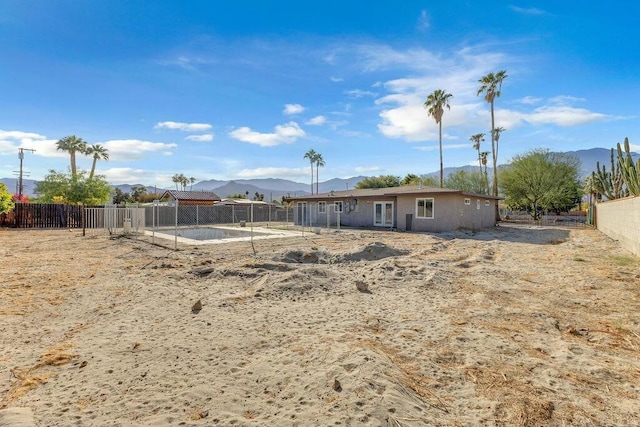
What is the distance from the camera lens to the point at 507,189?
3775 cm

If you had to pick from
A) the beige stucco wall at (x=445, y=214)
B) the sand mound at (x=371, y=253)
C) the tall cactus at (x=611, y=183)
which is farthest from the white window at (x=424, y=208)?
the tall cactus at (x=611, y=183)

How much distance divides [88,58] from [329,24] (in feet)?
32.7

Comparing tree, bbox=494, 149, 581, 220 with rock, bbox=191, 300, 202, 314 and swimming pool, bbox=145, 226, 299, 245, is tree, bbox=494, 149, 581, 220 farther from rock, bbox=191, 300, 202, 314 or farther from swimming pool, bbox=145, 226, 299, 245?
rock, bbox=191, 300, 202, 314

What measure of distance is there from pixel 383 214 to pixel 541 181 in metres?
20.3

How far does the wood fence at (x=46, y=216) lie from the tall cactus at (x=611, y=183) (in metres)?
39.5

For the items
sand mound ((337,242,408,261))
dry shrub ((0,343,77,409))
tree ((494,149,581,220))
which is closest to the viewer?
dry shrub ((0,343,77,409))

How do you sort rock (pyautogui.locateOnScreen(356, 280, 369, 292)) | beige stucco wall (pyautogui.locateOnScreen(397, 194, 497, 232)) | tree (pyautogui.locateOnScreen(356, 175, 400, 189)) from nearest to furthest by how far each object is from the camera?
rock (pyautogui.locateOnScreen(356, 280, 369, 292)) < beige stucco wall (pyautogui.locateOnScreen(397, 194, 497, 232)) < tree (pyautogui.locateOnScreen(356, 175, 400, 189))

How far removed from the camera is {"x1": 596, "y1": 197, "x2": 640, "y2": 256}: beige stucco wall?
486 inches

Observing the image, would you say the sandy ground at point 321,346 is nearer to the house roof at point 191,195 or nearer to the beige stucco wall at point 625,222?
the beige stucco wall at point 625,222

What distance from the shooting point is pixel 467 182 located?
4547 cm

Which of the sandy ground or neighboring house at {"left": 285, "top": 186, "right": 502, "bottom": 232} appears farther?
neighboring house at {"left": 285, "top": 186, "right": 502, "bottom": 232}

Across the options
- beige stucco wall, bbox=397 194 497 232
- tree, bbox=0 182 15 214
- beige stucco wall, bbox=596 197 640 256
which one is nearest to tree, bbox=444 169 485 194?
beige stucco wall, bbox=397 194 497 232

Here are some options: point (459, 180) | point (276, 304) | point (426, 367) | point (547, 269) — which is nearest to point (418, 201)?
point (547, 269)

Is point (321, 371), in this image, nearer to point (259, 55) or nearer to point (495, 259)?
point (495, 259)
